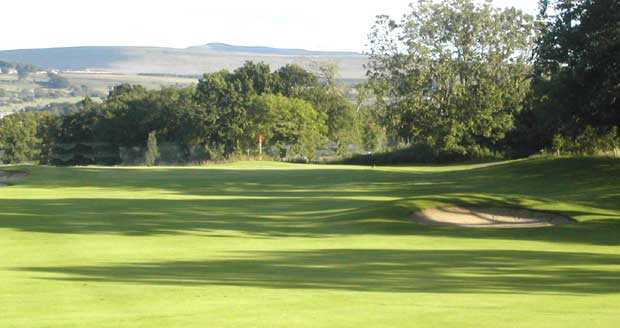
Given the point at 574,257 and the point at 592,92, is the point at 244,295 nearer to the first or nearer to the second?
the point at 574,257

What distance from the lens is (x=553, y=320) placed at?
11969 mm

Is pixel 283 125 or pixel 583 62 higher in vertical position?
pixel 583 62

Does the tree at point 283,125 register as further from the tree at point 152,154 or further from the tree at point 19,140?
the tree at point 19,140

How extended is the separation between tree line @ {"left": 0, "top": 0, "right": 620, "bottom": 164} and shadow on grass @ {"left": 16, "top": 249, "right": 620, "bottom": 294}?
19.2 meters

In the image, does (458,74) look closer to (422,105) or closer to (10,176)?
(422,105)

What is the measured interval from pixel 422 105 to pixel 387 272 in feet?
165

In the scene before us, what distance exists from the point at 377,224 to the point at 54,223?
28.5 feet

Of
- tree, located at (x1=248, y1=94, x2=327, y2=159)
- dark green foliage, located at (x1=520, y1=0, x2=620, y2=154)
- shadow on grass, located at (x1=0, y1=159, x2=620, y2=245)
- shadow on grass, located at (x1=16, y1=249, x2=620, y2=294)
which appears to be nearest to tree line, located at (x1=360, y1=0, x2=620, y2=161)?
shadow on grass, located at (x1=0, y1=159, x2=620, y2=245)

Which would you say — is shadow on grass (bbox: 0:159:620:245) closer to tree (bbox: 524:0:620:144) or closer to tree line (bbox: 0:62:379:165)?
tree (bbox: 524:0:620:144)

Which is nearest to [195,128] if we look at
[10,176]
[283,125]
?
[283,125]

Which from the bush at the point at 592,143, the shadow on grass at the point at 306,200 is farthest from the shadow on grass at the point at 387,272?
the bush at the point at 592,143

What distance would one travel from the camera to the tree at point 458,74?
2633 inches

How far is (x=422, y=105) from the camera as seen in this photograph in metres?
67.7

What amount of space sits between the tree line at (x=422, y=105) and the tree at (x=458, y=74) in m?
0.09
